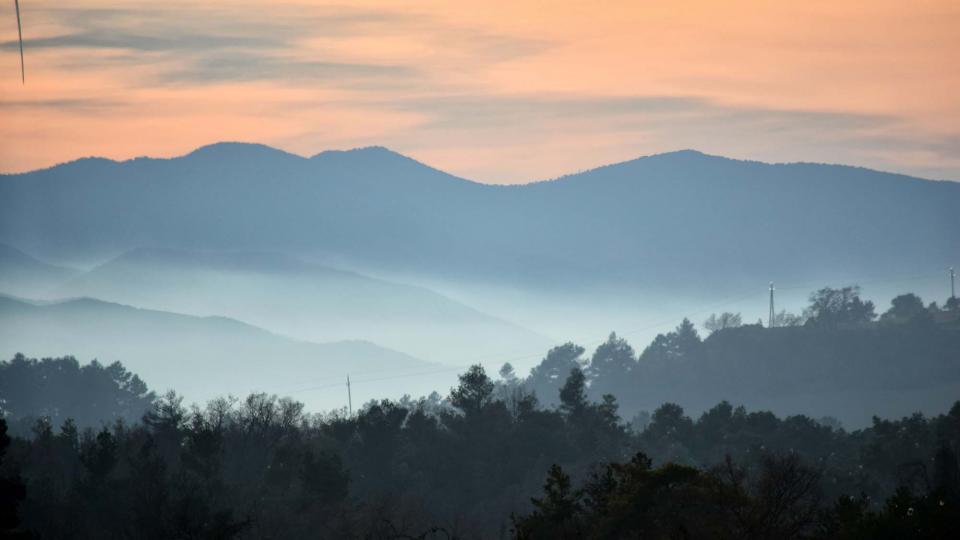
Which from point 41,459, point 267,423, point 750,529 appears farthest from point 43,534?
point 750,529

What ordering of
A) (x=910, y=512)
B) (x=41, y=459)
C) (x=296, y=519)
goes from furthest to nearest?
(x=41, y=459), (x=296, y=519), (x=910, y=512)

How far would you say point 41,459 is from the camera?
126 meters

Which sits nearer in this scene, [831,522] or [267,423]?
[831,522]

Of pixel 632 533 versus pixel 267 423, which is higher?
pixel 267 423

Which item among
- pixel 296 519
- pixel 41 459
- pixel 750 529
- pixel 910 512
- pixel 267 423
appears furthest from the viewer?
pixel 267 423

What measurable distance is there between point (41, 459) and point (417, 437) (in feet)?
103

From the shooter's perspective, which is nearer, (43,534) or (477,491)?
(43,534)

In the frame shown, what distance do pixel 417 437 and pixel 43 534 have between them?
49.5 metres

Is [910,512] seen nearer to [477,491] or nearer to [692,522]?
[692,522]

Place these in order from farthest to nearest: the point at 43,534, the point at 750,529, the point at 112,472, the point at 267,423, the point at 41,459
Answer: the point at 267,423 < the point at 41,459 < the point at 112,472 < the point at 43,534 < the point at 750,529

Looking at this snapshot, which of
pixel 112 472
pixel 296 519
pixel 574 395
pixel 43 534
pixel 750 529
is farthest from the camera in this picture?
pixel 574 395

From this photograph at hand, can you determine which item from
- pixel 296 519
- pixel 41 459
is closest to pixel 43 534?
pixel 296 519

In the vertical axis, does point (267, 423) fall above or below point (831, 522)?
above

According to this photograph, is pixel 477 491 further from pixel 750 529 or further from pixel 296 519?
pixel 750 529
